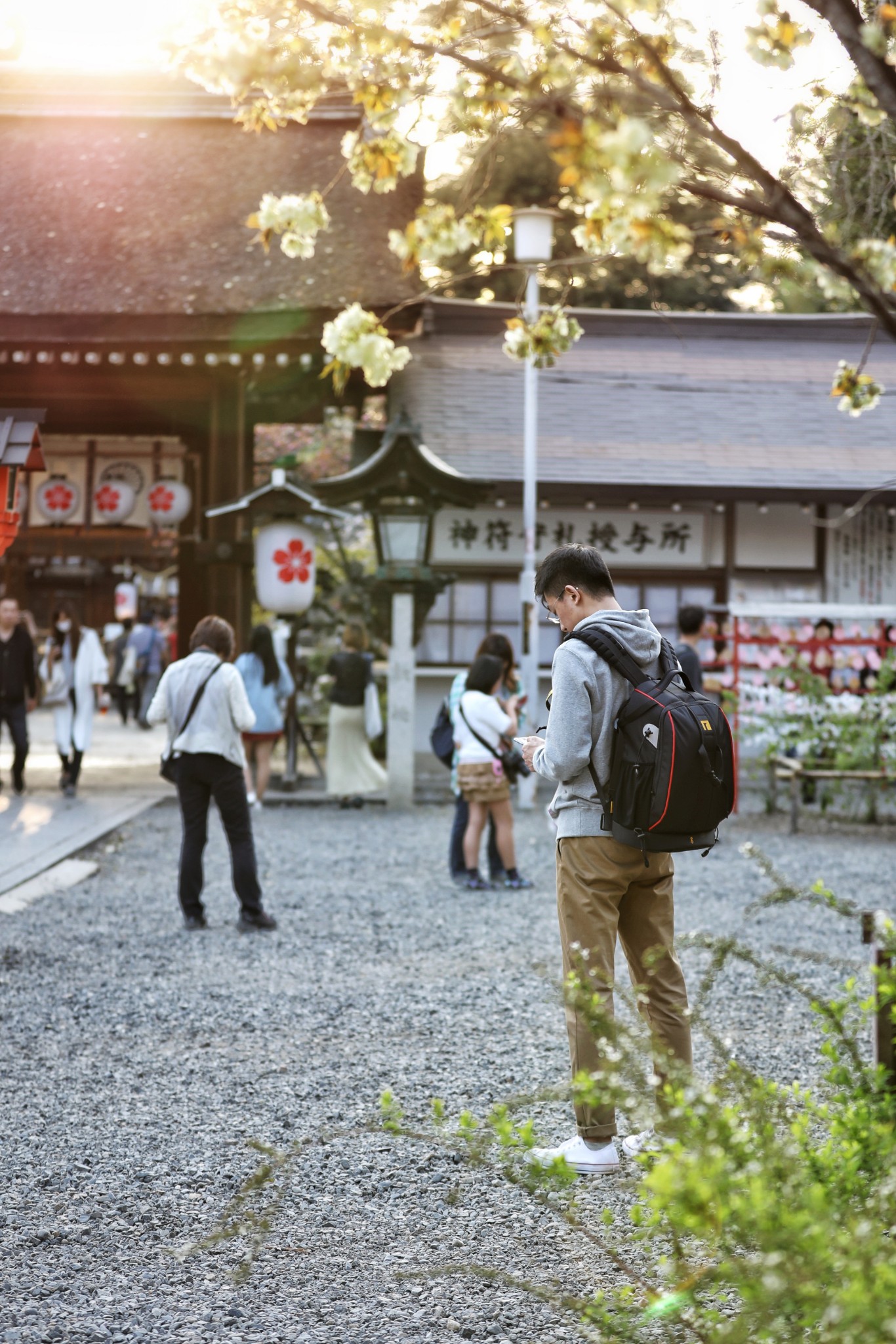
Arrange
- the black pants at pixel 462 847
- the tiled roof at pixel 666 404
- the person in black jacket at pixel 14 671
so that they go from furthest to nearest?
the tiled roof at pixel 666 404
the person in black jacket at pixel 14 671
the black pants at pixel 462 847

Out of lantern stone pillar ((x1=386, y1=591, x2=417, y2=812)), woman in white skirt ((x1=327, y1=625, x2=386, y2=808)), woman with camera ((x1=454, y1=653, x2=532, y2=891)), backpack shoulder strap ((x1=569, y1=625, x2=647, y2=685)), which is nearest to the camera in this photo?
backpack shoulder strap ((x1=569, y1=625, x2=647, y2=685))

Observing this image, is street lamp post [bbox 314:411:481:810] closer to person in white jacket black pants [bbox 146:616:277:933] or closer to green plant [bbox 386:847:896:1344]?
person in white jacket black pants [bbox 146:616:277:933]

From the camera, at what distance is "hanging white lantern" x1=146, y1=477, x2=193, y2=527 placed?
13398 mm

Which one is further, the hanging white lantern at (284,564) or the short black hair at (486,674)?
the hanging white lantern at (284,564)

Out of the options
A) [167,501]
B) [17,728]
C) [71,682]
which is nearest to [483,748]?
[71,682]

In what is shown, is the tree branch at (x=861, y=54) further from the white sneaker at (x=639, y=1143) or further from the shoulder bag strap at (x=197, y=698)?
the shoulder bag strap at (x=197, y=698)

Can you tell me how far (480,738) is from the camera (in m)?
7.98

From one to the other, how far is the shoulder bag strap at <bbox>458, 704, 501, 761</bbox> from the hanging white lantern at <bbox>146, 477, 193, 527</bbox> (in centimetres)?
643

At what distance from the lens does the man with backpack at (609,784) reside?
3.50m

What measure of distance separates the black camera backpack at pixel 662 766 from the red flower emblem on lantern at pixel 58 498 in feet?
35.4

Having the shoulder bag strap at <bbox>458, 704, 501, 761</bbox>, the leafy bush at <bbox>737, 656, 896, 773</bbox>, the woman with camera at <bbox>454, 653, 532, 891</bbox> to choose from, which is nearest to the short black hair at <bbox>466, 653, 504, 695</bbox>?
the woman with camera at <bbox>454, 653, 532, 891</bbox>

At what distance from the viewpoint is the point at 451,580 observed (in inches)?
509

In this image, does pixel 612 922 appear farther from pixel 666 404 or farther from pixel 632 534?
pixel 666 404

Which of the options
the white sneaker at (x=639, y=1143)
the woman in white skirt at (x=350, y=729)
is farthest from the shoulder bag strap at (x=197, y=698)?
the woman in white skirt at (x=350, y=729)
